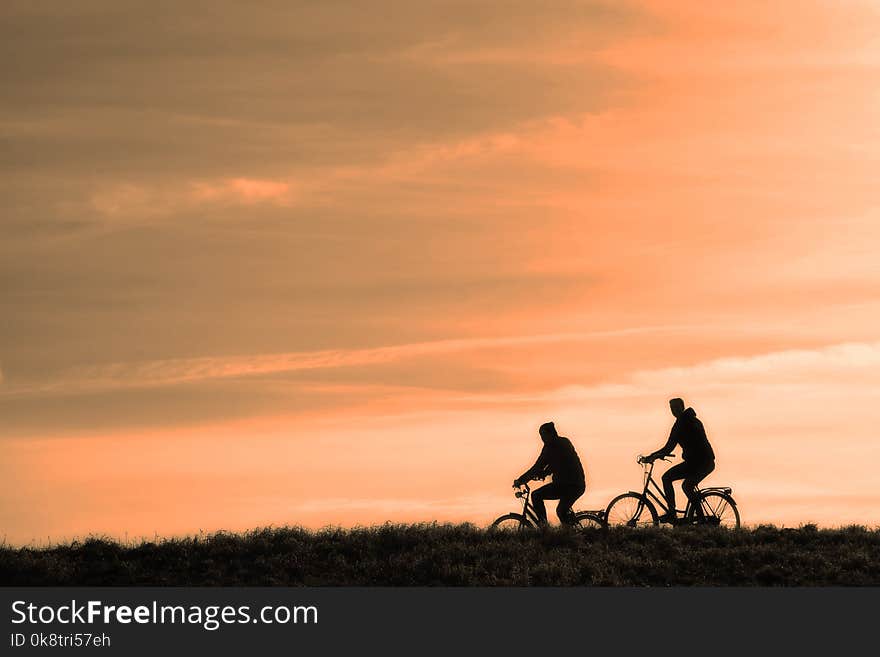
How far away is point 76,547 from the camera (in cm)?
2606

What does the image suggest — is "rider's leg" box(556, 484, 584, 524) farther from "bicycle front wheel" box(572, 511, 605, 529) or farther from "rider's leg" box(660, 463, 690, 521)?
"rider's leg" box(660, 463, 690, 521)

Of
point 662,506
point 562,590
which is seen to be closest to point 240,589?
point 562,590

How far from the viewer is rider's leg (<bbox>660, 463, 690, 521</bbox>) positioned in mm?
26094

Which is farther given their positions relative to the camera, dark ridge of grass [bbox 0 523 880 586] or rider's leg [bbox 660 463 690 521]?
rider's leg [bbox 660 463 690 521]

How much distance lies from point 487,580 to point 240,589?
4.43 meters

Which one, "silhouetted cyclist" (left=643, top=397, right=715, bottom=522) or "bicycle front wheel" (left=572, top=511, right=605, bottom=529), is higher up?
"silhouetted cyclist" (left=643, top=397, right=715, bottom=522)

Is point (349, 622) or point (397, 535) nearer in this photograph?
point (349, 622)

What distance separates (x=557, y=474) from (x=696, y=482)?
9.55 ft

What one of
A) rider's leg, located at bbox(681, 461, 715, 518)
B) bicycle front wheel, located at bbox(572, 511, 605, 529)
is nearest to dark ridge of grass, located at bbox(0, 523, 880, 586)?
bicycle front wheel, located at bbox(572, 511, 605, 529)

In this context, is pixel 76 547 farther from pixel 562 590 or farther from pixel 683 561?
pixel 683 561

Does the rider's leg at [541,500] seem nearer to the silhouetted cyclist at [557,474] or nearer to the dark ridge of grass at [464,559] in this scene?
the silhouetted cyclist at [557,474]

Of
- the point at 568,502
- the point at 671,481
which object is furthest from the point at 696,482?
the point at 568,502

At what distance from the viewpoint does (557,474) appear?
26078 mm

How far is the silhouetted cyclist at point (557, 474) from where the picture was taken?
85.3 feet
